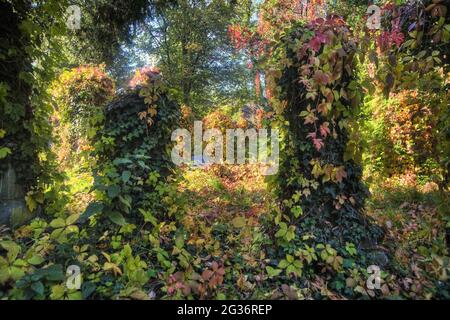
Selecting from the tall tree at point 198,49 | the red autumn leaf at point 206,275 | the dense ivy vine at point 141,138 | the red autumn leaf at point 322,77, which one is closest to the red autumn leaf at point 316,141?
the red autumn leaf at point 322,77

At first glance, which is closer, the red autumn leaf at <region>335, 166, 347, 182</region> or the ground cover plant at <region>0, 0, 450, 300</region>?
the ground cover plant at <region>0, 0, 450, 300</region>

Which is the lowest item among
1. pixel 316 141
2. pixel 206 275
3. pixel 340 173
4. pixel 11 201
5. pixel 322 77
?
pixel 206 275

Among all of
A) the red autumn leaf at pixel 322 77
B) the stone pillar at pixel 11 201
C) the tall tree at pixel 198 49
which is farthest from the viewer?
the tall tree at pixel 198 49

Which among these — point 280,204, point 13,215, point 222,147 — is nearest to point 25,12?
point 13,215

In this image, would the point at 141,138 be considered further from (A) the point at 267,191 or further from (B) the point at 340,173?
(B) the point at 340,173

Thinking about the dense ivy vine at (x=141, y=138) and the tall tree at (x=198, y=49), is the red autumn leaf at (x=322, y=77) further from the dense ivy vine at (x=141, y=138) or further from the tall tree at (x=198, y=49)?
the tall tree at (x=198, y=49)

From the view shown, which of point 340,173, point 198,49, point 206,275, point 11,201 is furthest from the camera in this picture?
point 198,49

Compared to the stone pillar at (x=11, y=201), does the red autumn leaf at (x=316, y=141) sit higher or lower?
higher

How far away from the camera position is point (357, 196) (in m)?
3.02

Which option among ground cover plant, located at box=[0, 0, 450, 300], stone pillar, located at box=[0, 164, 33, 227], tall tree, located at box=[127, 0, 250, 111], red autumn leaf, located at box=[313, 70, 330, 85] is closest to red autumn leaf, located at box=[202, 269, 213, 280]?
ground cover plant, located at box=[0, 0, 450, 300]

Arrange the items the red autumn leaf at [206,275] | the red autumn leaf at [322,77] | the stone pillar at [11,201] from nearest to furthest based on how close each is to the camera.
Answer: the red autumn leaf at [206,275] < the red autumn leaf at [322,77] < the stone pillar at [11,201]

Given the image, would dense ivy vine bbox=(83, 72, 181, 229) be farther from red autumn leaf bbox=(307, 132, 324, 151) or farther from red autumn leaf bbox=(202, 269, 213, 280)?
red autumn leaf bbox=(307, 132, 324, 151)

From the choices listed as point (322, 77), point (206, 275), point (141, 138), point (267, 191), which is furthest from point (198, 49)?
point (206, 275)

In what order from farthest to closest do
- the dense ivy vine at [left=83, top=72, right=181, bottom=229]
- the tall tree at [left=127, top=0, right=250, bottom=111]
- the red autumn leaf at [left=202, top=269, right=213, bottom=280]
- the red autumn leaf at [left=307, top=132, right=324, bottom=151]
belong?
1. the tall tree at [left=127, top=0, right=250, bottom=111]
2. the dense ivy vine at [left=83, top=72, right=181, bottom=229]
3. the red autumn leaf at [left=307, top=132, right=324, bottom=151]
4. the red autumn leaf at [left=202, top=269, right=213, bottom=280]
